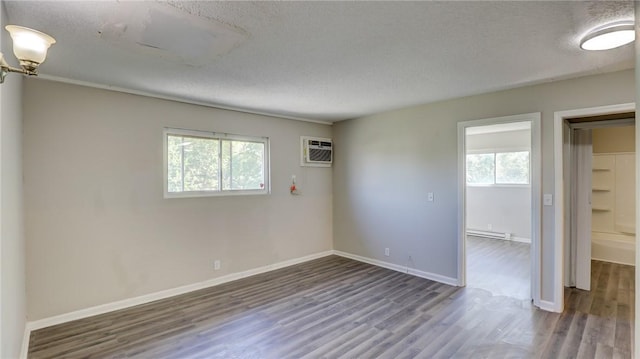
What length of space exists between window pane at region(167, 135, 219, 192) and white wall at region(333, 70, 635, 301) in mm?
2259

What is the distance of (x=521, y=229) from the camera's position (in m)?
6.44

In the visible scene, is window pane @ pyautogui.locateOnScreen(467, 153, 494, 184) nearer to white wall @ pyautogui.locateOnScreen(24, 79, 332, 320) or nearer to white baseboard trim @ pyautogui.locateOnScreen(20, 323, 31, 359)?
white wall @ pyautogui.locateOnScreen(24, 79, 332, 320)

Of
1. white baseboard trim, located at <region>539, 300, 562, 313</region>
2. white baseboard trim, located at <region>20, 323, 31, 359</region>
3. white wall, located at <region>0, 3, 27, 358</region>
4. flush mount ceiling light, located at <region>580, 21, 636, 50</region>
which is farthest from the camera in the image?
white baseboard trim, located at <region>539, 300, 562, 313</region>

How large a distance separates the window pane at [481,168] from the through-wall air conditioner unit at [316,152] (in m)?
3.93

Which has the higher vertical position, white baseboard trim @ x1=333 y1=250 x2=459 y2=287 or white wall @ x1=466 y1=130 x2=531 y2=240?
white wall @ x1=466 y1=130 x2=531 y2=240

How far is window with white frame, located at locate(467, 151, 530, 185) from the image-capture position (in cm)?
655

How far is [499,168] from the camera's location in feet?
22.7

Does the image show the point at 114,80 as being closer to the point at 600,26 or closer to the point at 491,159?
the point at 600,26

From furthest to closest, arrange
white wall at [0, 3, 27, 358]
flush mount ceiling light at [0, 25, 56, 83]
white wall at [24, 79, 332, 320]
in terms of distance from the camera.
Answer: white wall at [24, 79, 332, 320], white wall at [0, 3, 27, 358], flush mount ceiling light at [0, 25, 56, 83]

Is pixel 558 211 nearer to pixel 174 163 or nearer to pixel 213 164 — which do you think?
pixel 213 164

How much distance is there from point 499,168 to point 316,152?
14.4 ft

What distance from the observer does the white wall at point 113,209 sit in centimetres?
293

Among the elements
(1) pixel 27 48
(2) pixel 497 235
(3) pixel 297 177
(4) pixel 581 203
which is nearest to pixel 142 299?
(3) pixel 297 177

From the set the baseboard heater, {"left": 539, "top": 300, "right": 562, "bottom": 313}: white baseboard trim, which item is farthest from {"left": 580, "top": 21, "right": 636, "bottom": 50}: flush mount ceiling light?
the baseboard heater
